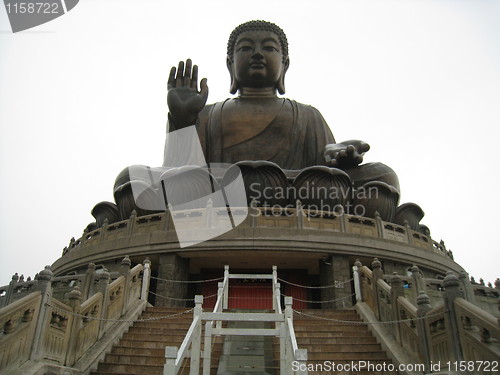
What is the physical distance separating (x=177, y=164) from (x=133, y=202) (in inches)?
94.6

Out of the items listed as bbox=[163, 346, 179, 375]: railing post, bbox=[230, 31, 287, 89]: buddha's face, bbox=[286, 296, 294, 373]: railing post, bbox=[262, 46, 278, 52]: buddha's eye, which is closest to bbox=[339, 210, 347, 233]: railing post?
bbox=[286, 296, 294, 373]: railing post

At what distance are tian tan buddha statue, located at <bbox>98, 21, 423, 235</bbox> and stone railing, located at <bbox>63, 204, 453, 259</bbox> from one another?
83 cm

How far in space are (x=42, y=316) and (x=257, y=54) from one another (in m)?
12.0

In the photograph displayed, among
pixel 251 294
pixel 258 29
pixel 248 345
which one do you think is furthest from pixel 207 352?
pixel 258 29

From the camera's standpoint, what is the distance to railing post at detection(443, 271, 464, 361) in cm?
422

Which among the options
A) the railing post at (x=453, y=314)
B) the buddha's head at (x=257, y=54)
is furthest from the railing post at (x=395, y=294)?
the buddha's head at (x=257, y=54)

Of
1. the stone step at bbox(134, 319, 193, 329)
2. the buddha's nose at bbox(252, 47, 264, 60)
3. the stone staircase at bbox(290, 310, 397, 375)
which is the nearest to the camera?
the stone staircase at bbox(290, 310, 397, 375)

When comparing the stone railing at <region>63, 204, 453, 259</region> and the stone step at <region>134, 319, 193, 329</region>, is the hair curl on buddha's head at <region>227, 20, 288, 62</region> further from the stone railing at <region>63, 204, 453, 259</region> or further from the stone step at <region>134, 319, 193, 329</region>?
the stone step at <region>134, 319, 193, 329</region>

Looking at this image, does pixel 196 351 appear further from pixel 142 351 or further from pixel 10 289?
pixel 10 289

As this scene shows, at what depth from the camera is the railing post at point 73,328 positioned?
4.98m

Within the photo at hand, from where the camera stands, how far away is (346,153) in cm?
1241

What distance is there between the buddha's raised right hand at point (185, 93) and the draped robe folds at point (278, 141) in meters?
1.15

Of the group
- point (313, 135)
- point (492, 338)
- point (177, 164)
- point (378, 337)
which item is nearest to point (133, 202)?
point (177, 164)

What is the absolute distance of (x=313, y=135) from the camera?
1453 cm
